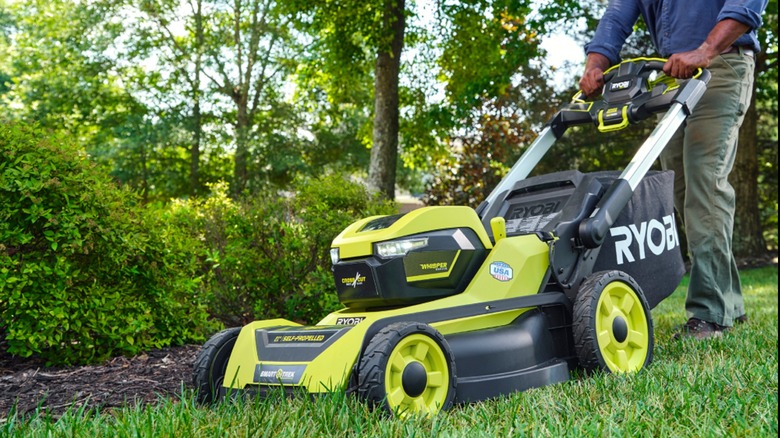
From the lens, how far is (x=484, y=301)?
276cm

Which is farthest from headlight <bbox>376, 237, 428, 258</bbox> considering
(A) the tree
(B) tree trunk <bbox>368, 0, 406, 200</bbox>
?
(A) the tree

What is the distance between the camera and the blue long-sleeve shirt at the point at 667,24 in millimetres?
3828

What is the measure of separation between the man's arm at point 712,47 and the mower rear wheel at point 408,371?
1.94 m

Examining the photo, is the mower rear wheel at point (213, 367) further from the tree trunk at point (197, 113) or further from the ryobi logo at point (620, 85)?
the tree trunk at point (197, 113)

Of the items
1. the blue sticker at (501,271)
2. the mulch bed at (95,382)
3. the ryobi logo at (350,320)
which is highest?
the blue sticker at (501,271)

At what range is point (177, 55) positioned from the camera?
21.4m

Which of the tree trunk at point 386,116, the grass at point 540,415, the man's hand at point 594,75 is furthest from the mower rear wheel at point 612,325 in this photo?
the tree trunk at point 386,116

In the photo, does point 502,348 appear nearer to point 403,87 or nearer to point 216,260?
point 216,260

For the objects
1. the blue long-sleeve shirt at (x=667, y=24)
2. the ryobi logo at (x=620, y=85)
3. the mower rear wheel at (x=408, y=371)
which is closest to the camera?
the mower rear wheel at (x=408, y=371)

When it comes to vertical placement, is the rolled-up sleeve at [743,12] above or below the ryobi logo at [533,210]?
above

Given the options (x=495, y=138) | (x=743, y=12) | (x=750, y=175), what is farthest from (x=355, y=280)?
(x=750, y=175)

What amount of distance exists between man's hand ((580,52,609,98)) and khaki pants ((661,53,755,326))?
0.51 m

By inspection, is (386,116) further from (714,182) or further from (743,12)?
(743,12)

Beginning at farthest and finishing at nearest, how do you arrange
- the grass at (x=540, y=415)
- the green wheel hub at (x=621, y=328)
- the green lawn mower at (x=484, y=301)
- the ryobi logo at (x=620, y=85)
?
the ryobi logo at (x=620, y=85), the green wheel hub at (x=621, y=328), the green lawn mower at (x=484, y=301), the grass at (x=540, y=415)
